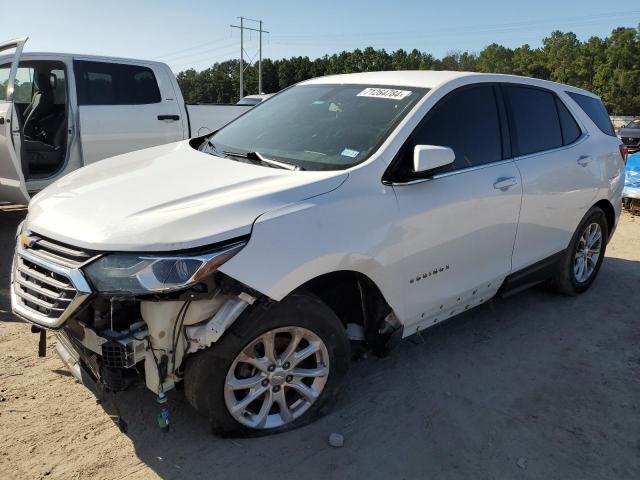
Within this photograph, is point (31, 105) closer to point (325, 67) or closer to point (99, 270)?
point (99, 270)

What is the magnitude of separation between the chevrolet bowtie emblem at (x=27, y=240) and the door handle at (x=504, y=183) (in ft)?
8.83

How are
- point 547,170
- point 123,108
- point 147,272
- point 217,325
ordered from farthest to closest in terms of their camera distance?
1. point 123,108
2. point 547,170
3. point 217,325
4. point 147,272

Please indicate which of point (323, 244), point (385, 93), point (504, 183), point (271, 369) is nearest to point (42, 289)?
point (271, 369)

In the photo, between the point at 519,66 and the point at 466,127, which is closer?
the point at 466,127

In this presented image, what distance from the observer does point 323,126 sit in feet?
11.3

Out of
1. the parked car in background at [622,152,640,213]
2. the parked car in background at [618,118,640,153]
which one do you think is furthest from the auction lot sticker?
the parked car in background at [618,118,640,153]

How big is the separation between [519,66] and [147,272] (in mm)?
88239

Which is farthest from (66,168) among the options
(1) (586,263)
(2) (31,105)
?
(1) (586,263)

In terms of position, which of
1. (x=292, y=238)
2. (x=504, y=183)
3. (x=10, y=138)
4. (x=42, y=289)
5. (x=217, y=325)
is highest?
(x=10, y=138)

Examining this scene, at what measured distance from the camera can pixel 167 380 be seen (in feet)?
8.29

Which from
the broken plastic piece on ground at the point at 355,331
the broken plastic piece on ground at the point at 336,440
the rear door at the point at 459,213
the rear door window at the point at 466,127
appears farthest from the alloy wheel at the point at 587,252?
the broken plastic piece on ground at the point at 336,440

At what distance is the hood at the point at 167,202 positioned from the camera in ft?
7.80

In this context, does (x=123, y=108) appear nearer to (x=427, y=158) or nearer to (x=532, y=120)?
(x=532, y=120)

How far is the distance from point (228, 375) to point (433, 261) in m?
1.36
